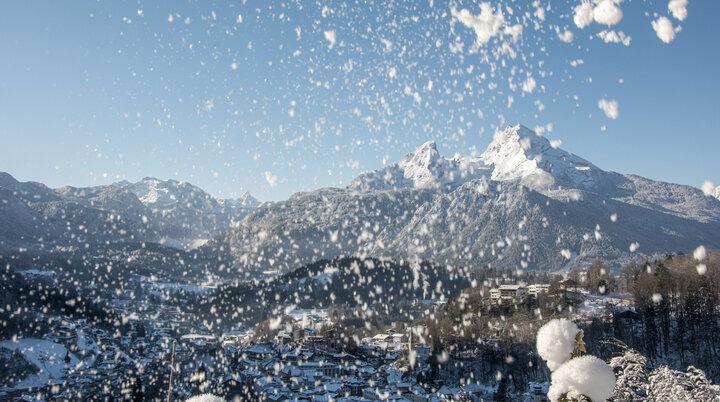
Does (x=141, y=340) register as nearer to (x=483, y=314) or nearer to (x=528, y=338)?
(x=483, y=314)

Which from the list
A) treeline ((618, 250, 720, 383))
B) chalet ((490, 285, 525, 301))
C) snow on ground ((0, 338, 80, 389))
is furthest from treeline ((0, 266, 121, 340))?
treeline ((618, 250, 720, 383))

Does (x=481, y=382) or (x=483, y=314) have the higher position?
(x=483, y=314)

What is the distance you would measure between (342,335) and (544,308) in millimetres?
42561

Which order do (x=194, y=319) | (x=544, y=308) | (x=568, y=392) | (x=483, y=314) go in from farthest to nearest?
(x=194, y=319) < (x=483, y=314) < (x=544, y=308) < (x=568, y=392)

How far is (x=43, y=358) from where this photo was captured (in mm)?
80688

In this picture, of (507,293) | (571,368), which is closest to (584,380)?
(571,368)

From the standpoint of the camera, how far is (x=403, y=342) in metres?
104

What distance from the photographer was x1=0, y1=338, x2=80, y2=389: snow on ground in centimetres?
7344

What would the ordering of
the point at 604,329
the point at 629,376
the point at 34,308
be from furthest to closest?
the point at 34,308 < the point at 604,329 < the point at 629,376

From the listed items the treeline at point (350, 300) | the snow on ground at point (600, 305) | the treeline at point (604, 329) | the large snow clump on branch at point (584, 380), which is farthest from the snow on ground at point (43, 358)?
the large snow clump on branch at point (584, 380)

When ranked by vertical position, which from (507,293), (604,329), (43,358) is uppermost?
(507,293)

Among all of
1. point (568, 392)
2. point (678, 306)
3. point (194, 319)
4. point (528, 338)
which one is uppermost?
point (568, 392)

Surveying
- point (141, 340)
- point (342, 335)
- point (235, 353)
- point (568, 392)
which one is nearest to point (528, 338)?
point (342, 335)

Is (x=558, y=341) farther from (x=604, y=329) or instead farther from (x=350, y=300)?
(x=350, y=300)
